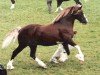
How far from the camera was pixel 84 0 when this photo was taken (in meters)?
21.7

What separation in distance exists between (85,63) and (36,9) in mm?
9763

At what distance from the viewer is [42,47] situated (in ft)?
37.5

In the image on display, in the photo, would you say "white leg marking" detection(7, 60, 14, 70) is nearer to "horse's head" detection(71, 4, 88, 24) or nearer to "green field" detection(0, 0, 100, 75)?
"green field" detection(0, 0, 100, 75)

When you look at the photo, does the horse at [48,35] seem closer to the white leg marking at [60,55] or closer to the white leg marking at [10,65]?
the white leg marking at [10,65]

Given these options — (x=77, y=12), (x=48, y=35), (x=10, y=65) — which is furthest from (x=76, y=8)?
(x=10, y=65)

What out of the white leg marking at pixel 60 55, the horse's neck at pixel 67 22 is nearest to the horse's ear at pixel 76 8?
the horse's neck at pixel 67 22

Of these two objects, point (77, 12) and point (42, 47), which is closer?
point (77, 12)

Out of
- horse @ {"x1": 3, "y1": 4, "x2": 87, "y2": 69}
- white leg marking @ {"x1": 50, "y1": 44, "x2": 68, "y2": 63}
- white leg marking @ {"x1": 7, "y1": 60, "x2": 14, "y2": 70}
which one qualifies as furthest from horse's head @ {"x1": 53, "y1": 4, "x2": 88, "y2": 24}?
white leg marking @ {"x1": 7, "y1": 60, "x2": 14, "y2": 70}

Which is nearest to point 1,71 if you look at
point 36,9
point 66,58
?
point 66,58

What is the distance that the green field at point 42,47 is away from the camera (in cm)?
900

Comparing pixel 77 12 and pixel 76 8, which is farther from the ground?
pixel 76 8

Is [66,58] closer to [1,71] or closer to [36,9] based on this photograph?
[1,71]

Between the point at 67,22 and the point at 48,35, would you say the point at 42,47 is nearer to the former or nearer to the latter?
the point at 67,22

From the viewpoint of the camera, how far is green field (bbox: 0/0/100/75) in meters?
9.00
